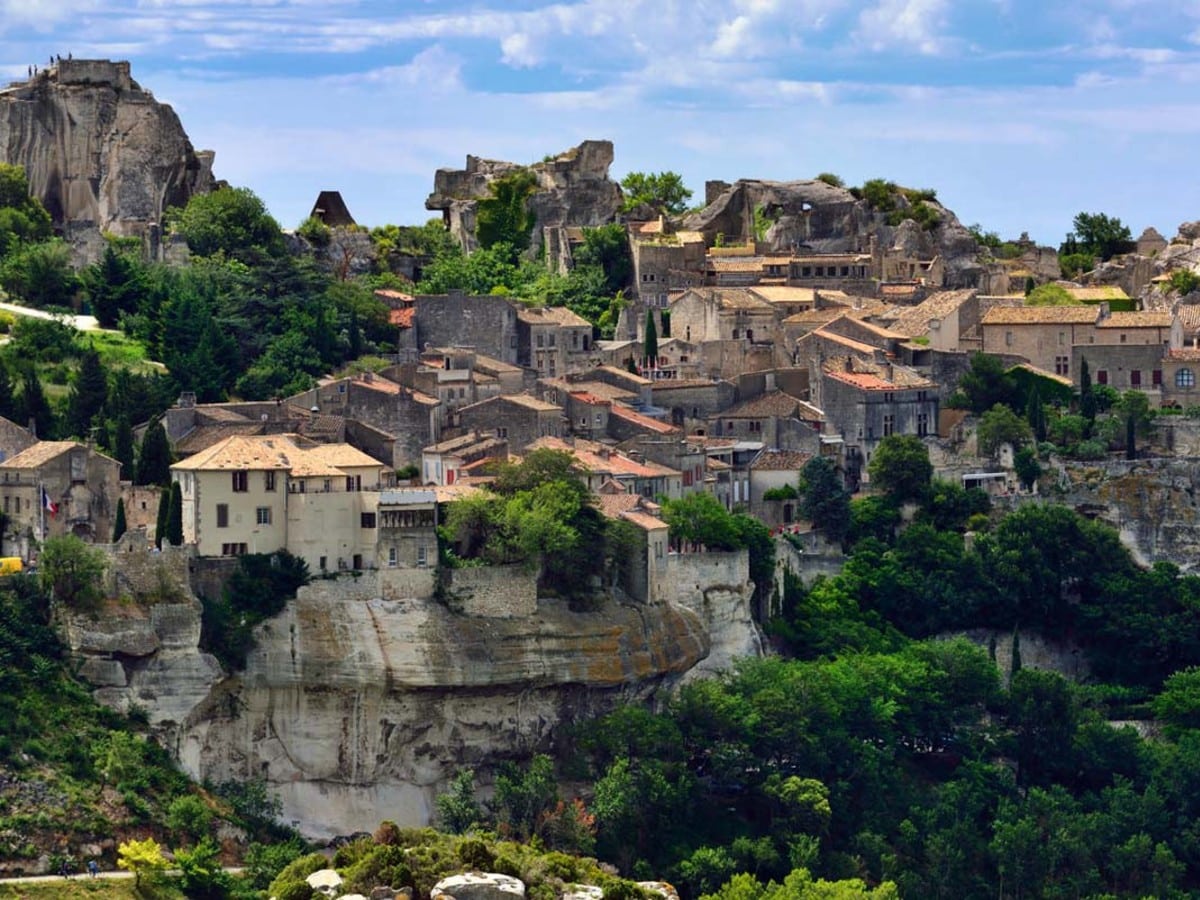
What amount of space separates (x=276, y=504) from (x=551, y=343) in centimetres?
2142

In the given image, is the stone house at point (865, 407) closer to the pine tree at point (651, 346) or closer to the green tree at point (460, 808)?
the pine tree at point (651, 346)

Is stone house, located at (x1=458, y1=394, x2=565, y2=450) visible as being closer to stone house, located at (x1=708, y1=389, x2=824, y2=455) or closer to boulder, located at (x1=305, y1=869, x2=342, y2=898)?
stone house, located at (x1=708, y1=389, x2=824, y2=455)

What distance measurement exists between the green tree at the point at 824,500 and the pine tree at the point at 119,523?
19023mm

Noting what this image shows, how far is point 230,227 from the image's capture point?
104125mm

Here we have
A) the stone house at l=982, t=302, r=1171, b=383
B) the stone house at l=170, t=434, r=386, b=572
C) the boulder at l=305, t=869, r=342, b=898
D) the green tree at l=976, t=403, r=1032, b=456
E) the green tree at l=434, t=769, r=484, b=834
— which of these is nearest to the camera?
the boulder at l=305, t=869, r=342, b=898

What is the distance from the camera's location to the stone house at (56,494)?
79.4 meters

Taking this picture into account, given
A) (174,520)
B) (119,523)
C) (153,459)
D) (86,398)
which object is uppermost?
(86,398)

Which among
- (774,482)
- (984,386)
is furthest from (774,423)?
(984,386)

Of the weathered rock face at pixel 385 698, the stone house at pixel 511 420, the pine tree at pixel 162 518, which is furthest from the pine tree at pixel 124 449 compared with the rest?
the stone house at pixel 511 420

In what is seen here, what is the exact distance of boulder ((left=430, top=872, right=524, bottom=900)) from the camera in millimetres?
71062

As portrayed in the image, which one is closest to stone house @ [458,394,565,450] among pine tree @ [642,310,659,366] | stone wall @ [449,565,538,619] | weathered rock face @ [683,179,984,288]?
stone wall @ [449,565,538,619]

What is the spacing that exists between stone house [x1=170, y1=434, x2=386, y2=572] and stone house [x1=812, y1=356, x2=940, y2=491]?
706 inches

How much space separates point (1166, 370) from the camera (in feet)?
325

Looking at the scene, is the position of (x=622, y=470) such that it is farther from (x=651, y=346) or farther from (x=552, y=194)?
(x=552, y=194)
